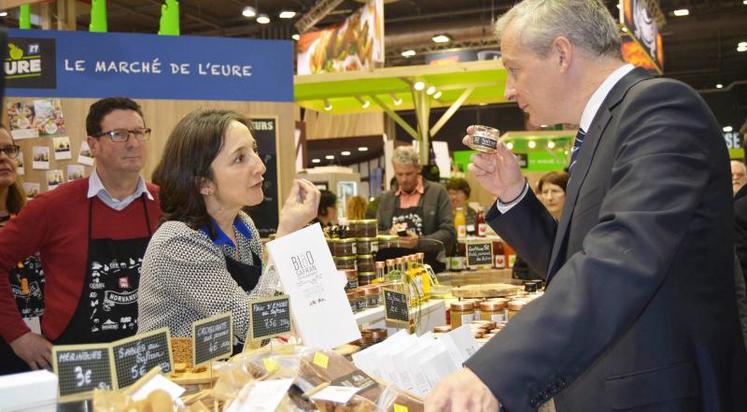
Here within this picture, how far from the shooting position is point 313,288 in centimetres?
210

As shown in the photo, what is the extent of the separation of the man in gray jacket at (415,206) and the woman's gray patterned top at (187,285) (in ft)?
10.7

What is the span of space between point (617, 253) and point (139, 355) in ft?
3.05

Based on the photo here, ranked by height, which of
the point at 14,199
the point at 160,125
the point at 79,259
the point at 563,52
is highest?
the point at 160,125

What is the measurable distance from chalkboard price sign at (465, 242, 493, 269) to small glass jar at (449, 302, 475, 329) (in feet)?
5.28

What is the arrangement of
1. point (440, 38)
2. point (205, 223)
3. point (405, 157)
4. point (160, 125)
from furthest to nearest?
point (440, 38) < point (405, 157) < point (160, 125) < point (205, 223)

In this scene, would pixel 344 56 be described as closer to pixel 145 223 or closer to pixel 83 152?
pixel 83 152

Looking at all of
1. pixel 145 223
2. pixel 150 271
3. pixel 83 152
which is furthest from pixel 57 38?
pixel 150 271

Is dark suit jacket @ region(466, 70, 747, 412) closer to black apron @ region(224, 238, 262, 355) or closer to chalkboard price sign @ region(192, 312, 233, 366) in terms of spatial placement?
chalkboard price sign @ region(192, 312, 233, 366)

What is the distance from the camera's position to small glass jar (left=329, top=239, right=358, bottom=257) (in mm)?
3518

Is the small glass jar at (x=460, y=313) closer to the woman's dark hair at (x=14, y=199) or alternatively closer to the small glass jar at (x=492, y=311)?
the small glass jar at (x=492, y=311)

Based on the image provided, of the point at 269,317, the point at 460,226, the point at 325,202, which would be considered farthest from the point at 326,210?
the point at 269,317

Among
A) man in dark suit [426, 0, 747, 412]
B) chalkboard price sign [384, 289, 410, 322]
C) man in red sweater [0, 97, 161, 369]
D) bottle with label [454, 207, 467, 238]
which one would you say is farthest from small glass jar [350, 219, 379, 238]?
bottle with label [454, 207, 467, 238]

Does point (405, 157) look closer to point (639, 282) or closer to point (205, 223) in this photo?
point (205, 223)

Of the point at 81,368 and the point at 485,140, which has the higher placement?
the point at 485,140
